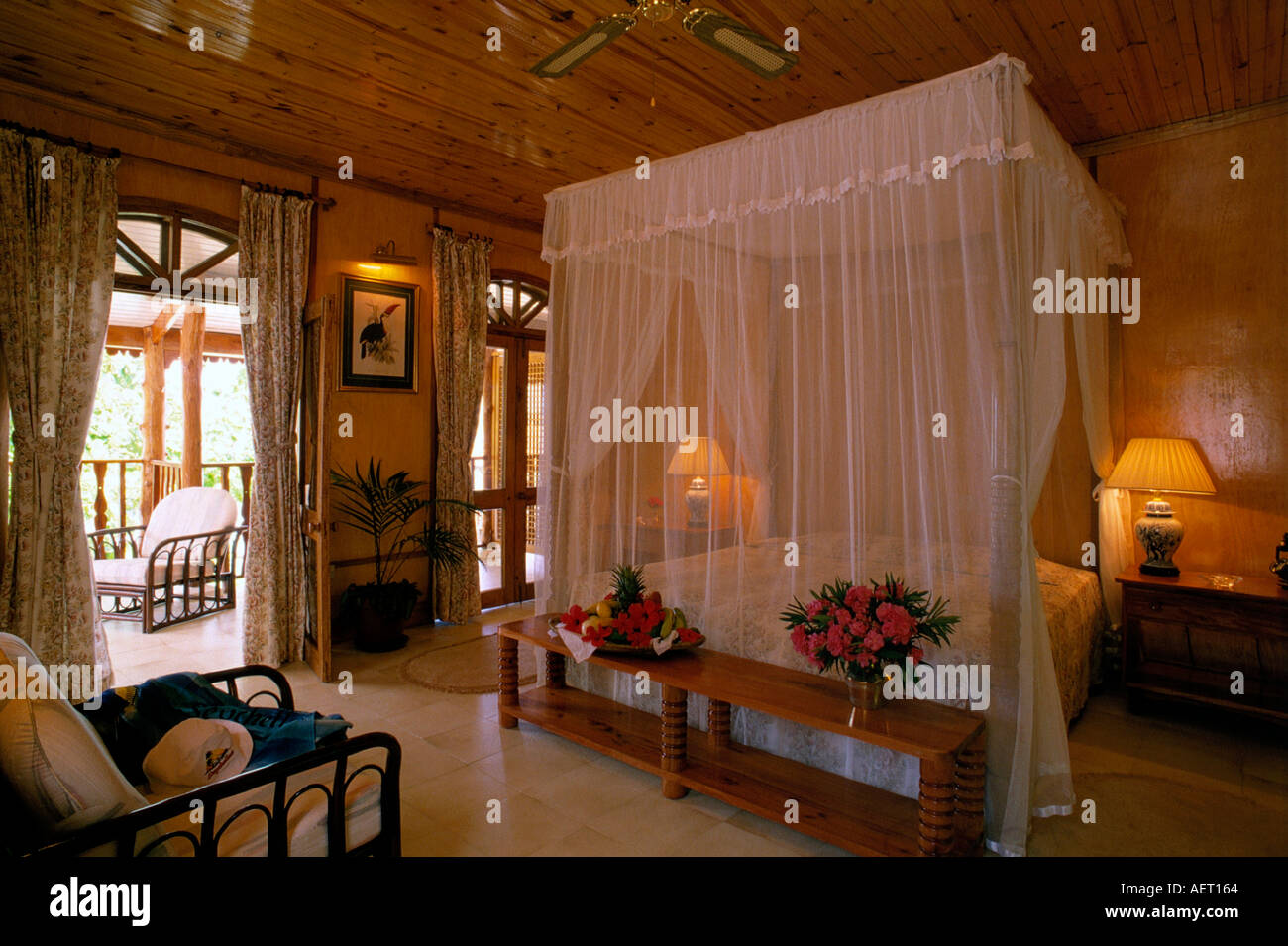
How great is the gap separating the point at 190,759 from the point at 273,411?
2957mm

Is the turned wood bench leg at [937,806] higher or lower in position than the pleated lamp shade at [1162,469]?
lower

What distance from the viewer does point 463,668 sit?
4492 mm

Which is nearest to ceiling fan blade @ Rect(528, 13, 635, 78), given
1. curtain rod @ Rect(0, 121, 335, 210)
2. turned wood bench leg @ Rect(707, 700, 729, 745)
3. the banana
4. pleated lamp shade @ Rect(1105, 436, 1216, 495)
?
the banana

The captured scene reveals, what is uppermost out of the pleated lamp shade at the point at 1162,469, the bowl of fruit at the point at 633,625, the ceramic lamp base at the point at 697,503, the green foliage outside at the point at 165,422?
the green foliage outside at the point at 165,422

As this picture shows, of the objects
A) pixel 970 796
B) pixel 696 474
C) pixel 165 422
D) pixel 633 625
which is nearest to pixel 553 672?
pixel 633 625

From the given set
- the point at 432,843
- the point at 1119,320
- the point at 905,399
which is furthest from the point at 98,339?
the point at 1119,320

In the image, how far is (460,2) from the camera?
9.50 feet

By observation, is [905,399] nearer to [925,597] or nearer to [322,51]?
[925,597]

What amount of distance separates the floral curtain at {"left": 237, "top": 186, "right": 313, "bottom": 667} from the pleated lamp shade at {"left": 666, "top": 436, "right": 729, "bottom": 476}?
2684 mm

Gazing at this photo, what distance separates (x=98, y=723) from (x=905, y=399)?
9.18 ft

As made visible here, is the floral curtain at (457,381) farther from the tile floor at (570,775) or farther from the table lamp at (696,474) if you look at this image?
the table lamp at (696,474)

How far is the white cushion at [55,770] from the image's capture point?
155 centimetres

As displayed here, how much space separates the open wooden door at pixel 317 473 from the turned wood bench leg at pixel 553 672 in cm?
147

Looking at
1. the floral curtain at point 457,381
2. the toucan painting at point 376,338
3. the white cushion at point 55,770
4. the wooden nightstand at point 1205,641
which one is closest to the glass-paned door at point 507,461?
the floral curtain at point 457,381
